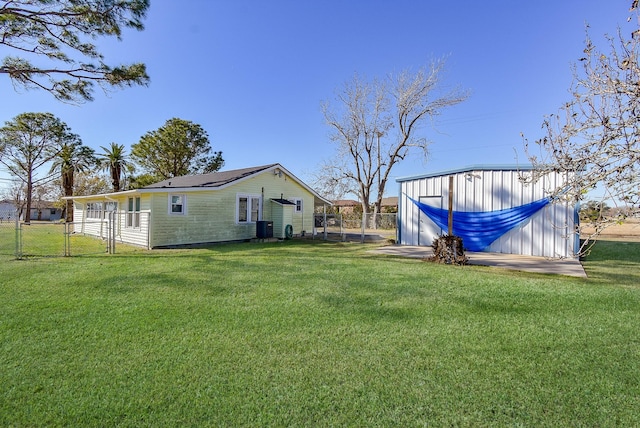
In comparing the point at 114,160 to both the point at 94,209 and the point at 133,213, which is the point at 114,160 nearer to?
the point at 94,209

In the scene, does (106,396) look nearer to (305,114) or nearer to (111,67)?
(111,67)

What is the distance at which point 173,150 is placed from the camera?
92.1 feet

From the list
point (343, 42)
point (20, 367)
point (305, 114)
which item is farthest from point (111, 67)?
point (305, 114)

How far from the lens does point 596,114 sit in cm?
246

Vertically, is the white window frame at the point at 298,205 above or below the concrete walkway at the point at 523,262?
above

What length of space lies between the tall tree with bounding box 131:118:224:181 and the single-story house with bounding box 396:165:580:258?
23816 mm

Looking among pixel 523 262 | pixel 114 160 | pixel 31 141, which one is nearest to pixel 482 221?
pixel 523 262

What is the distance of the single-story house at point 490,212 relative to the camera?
938cm

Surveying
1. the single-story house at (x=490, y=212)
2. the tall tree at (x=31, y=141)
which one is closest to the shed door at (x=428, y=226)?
the single-story house at (x=490, y=212)

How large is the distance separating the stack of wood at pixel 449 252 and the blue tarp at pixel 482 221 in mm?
2903

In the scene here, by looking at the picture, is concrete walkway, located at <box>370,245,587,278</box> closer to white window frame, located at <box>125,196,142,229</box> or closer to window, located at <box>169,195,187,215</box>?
window, located at <box>169,195,187,215</box>

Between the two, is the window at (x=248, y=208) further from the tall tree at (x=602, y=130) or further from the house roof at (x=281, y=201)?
the tall tree at (x=602, y=130)

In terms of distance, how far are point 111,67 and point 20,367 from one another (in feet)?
29.1

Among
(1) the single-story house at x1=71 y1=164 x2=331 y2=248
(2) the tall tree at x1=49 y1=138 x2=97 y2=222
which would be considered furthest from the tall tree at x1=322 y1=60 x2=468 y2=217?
(2) the tall tree at x1=49 y1=138 x2=97 y2=222
